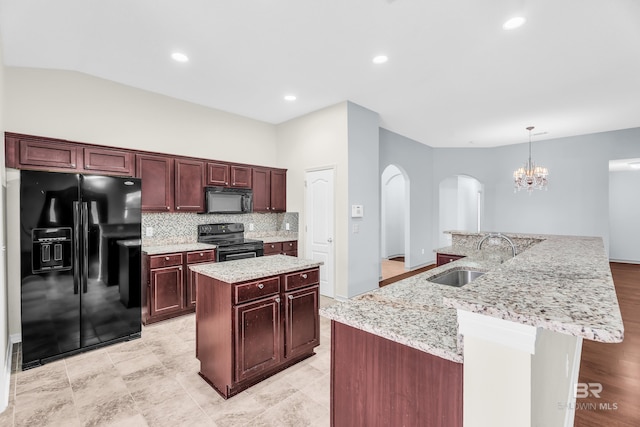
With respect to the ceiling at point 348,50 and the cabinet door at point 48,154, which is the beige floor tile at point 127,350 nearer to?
the cabinet door at point 48,154

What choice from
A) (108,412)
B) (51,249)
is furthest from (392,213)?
(108,412)

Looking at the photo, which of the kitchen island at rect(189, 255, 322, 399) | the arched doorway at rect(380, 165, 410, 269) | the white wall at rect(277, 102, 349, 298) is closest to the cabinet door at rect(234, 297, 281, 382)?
the kitchen island at rect(189, 255, 322, 399)

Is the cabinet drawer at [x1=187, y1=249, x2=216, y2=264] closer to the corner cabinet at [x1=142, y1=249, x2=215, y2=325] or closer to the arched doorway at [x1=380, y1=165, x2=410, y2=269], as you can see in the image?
the corner cabinet at [x1=142, y1=249, x2=215, y2=325]

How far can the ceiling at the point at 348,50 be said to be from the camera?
94.7 inches

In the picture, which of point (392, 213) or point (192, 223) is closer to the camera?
point (192, 223)

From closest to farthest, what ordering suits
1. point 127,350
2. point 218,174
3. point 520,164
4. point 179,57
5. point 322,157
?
1. point 127,350
2. point 179,57
3. point 218,174
4. point 322,157
5. point 520,164

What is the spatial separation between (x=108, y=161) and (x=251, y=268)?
7.99 feet

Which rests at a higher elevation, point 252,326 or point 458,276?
point 458,276

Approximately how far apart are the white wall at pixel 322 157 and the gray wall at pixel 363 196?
0.29 ft

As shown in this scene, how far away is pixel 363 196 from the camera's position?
459 cm

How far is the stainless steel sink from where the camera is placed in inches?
84.7

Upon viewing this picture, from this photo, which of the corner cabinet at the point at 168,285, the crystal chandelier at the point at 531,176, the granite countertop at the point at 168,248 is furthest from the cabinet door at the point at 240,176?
the crystal chandelier at the point at 531,176

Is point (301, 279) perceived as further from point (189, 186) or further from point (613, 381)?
point (613, 381)

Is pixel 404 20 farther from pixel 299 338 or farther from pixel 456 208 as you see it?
pixel 456 208
